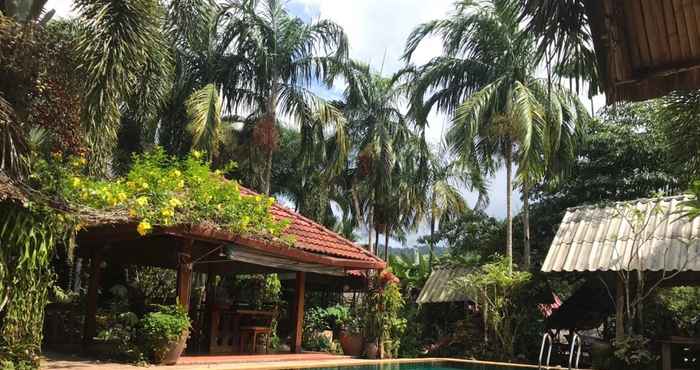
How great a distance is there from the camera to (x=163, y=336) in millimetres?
8672

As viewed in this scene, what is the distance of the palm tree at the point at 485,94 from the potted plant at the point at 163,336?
31.4ft

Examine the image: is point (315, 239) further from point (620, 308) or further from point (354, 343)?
point (620, 308)

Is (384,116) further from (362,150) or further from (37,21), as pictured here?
(37,21)

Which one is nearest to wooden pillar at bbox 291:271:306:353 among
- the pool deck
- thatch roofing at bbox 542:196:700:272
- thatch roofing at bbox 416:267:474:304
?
the pool deck

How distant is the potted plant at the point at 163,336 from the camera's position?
8.66 meters

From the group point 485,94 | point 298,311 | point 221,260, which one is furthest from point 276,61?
point 221,260

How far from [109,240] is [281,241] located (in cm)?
274

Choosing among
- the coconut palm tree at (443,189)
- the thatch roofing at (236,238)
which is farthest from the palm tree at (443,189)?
the thatch roofing at (236,238)

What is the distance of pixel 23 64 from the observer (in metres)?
7.03

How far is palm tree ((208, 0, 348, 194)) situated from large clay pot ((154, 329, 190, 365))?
914 centimetres

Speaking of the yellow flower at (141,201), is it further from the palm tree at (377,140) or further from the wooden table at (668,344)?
the palm tree at (377,140)

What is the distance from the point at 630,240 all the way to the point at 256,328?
7337 millimetres

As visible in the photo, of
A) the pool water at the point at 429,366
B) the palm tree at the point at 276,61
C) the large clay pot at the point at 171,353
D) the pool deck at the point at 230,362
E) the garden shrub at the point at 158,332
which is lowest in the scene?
the pool water at the point at 429,366

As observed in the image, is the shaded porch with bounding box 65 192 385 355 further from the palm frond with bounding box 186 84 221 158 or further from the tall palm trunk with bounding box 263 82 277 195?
the tall palm trunk with bounding box 263 82 277 195
